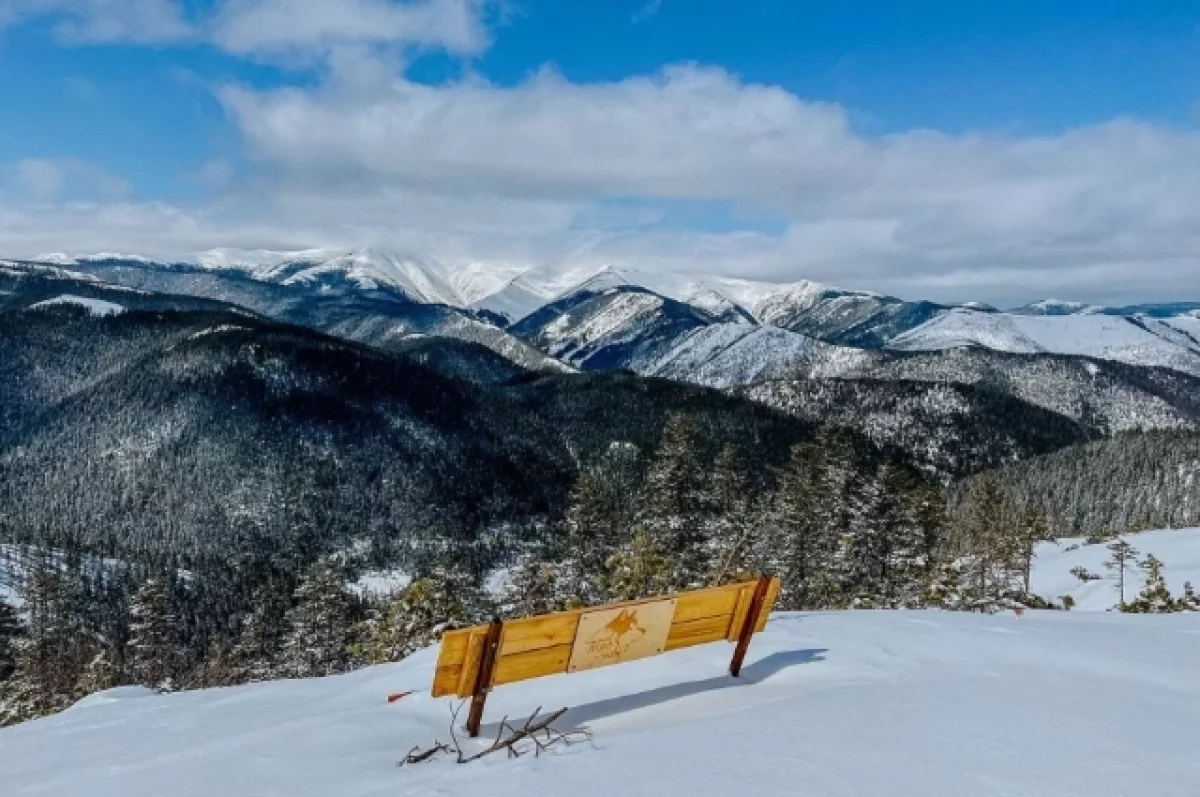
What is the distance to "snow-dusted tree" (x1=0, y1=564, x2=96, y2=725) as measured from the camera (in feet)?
133

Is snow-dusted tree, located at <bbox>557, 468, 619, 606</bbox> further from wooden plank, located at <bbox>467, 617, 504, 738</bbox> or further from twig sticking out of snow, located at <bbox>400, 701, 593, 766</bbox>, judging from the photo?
twig sticking out of snow, located at <bbox>400, 701, 593, 766</bbox>

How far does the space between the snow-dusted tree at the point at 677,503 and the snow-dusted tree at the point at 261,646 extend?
1083 inches

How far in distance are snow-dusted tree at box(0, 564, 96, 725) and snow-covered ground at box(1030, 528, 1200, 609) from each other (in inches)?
2112

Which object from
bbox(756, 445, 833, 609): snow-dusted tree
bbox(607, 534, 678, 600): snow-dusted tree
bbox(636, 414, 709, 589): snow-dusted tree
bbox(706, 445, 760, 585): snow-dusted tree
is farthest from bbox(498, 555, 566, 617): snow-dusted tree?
bbox(756, 445, 833, 609): snow-dusted tree

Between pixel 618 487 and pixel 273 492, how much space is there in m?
86.0

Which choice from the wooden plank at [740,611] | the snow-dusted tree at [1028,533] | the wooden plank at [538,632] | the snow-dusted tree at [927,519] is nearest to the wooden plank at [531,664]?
the wooden plank at [538,632]

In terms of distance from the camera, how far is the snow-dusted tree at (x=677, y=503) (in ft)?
109

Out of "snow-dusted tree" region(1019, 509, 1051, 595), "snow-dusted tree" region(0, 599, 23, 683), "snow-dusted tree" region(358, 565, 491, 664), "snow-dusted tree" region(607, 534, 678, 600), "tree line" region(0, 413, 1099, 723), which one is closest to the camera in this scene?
"snow-dusted tree" region(607, 534, 678, 600)

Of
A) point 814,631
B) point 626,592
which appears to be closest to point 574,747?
point 814,631

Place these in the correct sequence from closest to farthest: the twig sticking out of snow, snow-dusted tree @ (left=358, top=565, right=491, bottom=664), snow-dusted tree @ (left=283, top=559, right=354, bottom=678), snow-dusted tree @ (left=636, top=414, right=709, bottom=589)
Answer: the twig sticking out of snow < snow-dusted tree @ (left=358, top=565, right=491, bottom=664) < snow-dusted tree @ (left=636, top=414, right=709, bottom=589) < snow-dusted tree @ (left=283, top=559, right=354, bottom=678)

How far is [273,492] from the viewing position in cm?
19238

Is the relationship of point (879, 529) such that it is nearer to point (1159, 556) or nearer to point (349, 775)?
point (1159, 556)

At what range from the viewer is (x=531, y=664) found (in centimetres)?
846

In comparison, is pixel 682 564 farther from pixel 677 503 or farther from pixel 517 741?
pixel 517 741
